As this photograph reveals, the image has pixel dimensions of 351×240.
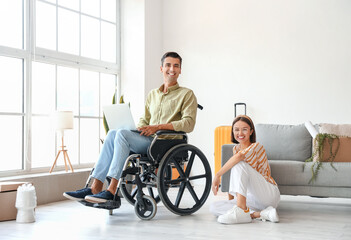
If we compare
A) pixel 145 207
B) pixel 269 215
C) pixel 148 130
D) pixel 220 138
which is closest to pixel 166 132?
pixel 148 130

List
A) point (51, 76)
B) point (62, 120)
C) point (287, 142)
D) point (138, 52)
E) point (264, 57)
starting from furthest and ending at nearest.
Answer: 1. point (138, 52)
2. point (264, 57)
3. point (51, 76)
4. point (62, 120)
5. point (287, 142)

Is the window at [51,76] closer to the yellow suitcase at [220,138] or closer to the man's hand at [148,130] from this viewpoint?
the yellow suitcase at [220,138]

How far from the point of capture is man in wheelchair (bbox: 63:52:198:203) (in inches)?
122

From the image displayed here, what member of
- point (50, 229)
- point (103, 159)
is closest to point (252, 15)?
point (103, 159)

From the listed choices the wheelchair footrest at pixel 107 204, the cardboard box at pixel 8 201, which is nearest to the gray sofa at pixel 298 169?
the wheelchair footrest at pixel 107 204

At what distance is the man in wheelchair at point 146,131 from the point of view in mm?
3098

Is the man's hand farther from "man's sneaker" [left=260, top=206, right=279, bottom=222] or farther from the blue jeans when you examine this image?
"man's sneaker" [left=260, top=206, right=279, bottom=222]

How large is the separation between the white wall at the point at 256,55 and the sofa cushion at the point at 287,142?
1.02m

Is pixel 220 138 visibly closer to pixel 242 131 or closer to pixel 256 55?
pixel 256 55

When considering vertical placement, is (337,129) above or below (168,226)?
above

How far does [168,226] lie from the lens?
308 cm

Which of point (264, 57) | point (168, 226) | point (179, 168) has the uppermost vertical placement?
point (264, 57)

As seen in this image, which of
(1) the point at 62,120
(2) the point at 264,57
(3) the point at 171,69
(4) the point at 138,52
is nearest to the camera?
(3) the point at 171,69

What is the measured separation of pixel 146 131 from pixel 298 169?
4.42ft
